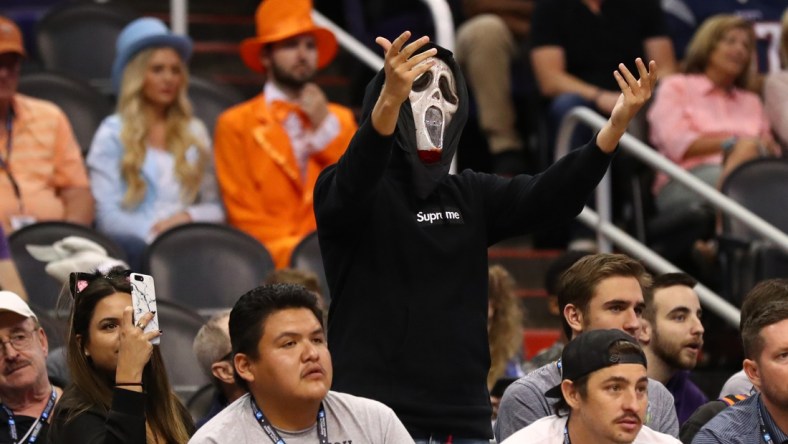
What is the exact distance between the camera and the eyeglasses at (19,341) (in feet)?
17.5

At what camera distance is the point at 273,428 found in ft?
14.9

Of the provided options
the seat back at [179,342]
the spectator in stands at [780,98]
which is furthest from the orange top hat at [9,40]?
the spectator in stands at [780,98]

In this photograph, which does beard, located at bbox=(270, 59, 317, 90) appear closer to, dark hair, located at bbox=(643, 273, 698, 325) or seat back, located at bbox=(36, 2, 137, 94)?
seat back, located at bbox=(36, 2, 137, 94)

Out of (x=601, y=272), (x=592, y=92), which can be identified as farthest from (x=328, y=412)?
(x=592, y=92)

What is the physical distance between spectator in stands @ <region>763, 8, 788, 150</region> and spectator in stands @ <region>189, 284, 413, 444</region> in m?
5.02

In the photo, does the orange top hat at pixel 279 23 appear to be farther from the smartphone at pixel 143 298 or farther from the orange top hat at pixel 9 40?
the smartphone at pixel 143 298

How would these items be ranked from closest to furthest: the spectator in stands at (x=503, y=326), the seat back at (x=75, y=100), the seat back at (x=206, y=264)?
the spectator in stands at (x=503, y=326)
the seat back at (x=206, y=264)
the seat back at (x=75, y=100)

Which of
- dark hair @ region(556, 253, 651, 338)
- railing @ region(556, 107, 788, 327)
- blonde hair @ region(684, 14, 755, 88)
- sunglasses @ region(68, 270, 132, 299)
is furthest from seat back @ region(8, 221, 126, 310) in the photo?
blonde hair @ region(684, 14, 755, 88)

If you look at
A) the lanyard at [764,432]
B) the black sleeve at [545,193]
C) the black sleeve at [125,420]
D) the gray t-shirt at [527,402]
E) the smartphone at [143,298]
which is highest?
the black sleeve at [545,193]

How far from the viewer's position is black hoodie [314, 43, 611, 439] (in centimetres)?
468

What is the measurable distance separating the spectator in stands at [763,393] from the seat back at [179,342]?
8.04ft

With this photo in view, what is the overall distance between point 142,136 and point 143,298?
353 cm

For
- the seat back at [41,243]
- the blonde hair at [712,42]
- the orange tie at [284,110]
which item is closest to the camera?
the seat back at [41,243]

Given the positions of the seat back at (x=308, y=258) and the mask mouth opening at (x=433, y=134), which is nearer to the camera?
the mask mouth opening at (x=433, y=134)
